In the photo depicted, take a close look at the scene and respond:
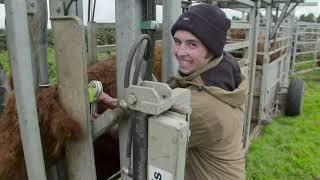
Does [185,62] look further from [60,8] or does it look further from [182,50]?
[60,8]

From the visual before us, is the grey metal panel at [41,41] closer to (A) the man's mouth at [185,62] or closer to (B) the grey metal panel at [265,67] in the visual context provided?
(A) the man's mouth at [185,62]

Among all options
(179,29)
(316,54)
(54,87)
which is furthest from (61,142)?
(316,54)

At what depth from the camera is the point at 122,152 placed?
148 centimetres

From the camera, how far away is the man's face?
1550 mm

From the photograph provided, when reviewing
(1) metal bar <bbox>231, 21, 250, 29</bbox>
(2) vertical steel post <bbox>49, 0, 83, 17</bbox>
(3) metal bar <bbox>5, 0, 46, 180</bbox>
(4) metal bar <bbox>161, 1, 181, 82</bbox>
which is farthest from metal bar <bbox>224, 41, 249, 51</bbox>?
(3) metal bar <bbox>5, 0, 46, 180</bbox>

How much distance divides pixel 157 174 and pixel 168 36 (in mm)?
737

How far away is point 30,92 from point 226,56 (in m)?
1.03

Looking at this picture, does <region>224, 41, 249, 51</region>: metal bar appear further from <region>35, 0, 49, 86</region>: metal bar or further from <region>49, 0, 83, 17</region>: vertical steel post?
<region>35, 0, 49, 86</region>: metal bar

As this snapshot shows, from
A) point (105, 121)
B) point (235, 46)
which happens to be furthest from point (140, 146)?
point (235, 46)

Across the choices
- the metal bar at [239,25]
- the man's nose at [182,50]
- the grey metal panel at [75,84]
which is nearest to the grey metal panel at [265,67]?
the metal bar at [239,25]

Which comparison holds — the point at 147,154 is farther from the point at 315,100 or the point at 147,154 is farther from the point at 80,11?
the point at 315,100

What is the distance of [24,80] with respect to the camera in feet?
3.45

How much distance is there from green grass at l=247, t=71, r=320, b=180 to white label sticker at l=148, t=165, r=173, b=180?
3.10 metres

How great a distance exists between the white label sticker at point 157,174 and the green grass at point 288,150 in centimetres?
310
